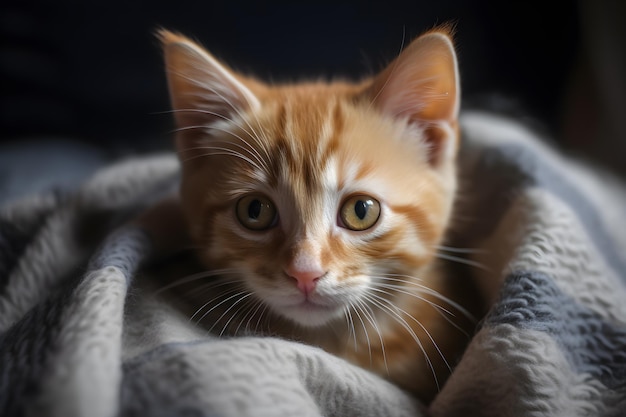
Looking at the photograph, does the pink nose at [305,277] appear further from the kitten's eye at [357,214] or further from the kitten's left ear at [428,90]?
the kitten's left ear at [428,90]

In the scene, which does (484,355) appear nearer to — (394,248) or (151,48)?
(394,248)

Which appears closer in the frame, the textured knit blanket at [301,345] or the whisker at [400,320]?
the textured knit blanket at [301,345]

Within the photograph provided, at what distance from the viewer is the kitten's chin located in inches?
31.0

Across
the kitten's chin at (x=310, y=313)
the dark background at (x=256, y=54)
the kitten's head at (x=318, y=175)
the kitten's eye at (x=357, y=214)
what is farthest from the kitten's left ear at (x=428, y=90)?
the dark background at (x=256, y=54)

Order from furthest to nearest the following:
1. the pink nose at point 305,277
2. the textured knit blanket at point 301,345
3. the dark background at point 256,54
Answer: the dark background at point 256,54 < the pink nose at point 305,277 < the textured knit blanket at point 301,345

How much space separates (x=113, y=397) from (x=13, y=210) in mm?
664

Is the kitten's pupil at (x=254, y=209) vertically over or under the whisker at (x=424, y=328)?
over

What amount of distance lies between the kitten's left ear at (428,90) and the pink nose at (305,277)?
321mm

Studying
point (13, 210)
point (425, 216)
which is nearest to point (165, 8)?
point (13, 210)

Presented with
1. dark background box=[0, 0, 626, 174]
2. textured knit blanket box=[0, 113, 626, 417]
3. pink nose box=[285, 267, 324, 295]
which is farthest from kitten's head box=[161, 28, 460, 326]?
dark background box=[0, 0, 626, 174]

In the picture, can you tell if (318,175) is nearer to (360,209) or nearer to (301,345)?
(360,209)

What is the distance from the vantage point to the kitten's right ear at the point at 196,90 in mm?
856

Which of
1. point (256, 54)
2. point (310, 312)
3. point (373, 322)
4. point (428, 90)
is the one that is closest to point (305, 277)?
point (310, 312)

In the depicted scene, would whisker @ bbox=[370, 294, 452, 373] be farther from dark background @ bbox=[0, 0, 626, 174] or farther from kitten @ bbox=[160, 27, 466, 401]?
dark background @ bbox=[0, 0, 626, 174]
